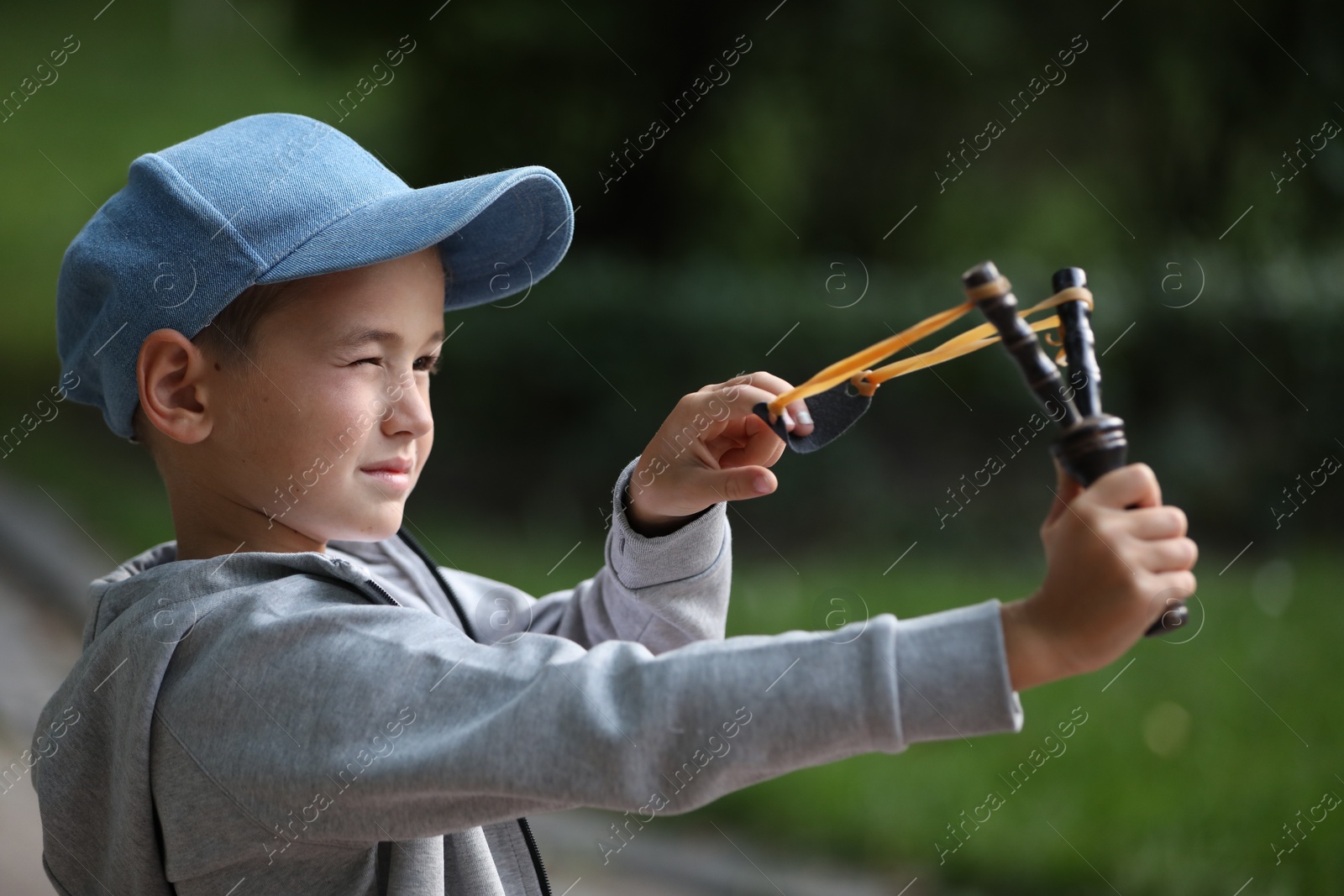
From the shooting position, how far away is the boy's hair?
1.58 meters

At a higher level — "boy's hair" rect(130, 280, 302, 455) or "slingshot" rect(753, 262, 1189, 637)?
"boy's hair" rect(130, 280, 302, 455)

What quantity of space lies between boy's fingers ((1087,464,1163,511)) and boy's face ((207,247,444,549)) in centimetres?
88

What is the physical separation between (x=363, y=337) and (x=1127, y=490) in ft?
3.11

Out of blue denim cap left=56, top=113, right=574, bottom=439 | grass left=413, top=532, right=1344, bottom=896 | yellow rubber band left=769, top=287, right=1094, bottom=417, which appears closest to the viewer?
yellow rubber band left=769, top=287, right=1094, bottom=417

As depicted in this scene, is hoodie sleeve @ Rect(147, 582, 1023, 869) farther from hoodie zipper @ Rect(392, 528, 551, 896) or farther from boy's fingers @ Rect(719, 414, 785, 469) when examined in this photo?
boy's fingers @ Rect(719, 414, 785, 469)

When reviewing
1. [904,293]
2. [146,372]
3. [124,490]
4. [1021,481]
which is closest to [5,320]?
[124,490]

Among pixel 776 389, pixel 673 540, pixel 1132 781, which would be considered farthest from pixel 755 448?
pixel 1132 781

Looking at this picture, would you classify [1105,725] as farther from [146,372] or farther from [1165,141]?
[1165,141]

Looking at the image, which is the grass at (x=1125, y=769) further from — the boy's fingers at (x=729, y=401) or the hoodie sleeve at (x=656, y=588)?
the boy's fingers at (x=729, y=401)

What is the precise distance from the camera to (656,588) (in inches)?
71.6

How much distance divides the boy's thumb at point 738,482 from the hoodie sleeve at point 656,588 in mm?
113

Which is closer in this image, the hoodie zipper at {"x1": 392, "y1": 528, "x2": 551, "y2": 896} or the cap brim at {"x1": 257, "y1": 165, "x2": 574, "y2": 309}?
the cap brim at {"x1": 257, "y1": 165, "x2": 574, "y2": 309}

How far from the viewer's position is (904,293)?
634cm

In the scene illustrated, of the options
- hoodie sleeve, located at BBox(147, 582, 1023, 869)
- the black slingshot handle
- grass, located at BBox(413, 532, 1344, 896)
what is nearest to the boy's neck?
hoodie sleeve, located at BBox(147, 582, 1023, 869)
